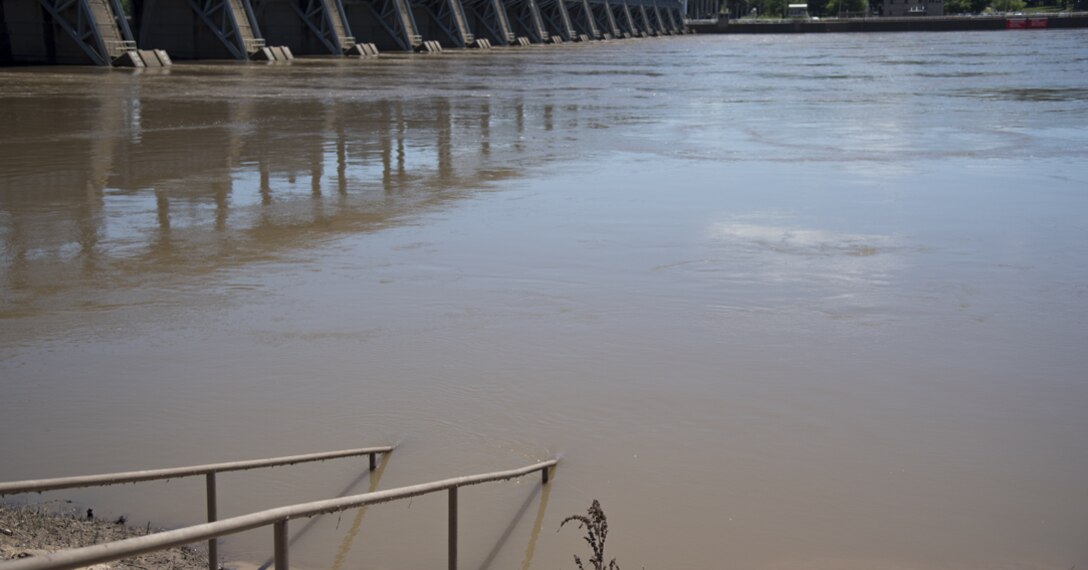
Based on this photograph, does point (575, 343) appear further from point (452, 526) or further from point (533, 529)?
point (452, 526)

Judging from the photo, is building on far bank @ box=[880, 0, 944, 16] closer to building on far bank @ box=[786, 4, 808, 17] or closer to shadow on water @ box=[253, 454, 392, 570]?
building on far bank @ box=[786, 4, 808, 17]

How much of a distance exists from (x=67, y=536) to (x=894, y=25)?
154125mm

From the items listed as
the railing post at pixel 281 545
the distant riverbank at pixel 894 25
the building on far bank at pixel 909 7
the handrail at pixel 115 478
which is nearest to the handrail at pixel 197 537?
the railing post at pixel 281 545

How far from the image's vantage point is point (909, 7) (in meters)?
196

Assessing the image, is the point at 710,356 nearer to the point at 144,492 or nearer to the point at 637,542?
the point at 637,542

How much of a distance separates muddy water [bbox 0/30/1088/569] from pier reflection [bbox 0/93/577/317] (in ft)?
0.28

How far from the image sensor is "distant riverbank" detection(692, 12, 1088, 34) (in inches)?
5871

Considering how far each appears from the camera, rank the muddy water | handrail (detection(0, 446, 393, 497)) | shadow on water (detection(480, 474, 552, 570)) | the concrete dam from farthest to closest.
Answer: the concrete dam < the muddy water < shadow on water (detection(480, 474, 552, 570)) < handrail (detection(0, 446, 393, 497))

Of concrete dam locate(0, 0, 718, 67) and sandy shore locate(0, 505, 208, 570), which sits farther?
concrete dam locate(0, 0, 718, 67)

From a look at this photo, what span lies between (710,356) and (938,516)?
2.55 metres

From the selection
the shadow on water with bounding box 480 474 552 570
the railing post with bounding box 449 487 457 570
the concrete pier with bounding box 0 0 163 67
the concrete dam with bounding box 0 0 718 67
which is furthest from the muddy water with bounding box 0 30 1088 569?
the concrete dam with bounding box 0 0 718 67

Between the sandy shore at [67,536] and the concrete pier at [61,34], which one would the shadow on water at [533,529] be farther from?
the concrete pier at [61,34]

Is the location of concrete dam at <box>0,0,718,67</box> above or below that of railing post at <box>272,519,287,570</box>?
above

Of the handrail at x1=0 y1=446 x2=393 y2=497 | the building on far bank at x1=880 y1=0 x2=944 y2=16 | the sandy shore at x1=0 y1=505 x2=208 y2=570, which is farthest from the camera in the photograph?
the building on far bank at x1=880 y1=0 x2=944 y2=16
